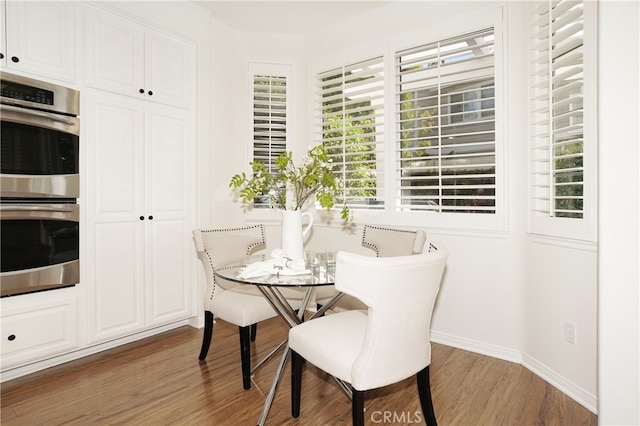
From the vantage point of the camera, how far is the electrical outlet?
2201 millimetres

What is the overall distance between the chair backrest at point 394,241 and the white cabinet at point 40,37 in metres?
2.42

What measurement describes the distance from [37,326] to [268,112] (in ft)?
8.62

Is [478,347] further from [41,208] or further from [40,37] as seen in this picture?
[40,37]

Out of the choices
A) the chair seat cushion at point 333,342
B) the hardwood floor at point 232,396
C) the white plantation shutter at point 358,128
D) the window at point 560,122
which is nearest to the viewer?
the chair seat cushion at point 333,342

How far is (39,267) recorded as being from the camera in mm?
2412

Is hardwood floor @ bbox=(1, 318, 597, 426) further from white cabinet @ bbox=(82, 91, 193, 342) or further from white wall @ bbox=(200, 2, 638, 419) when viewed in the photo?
white cabinet @ bbox=(82, 91, 193, 342)

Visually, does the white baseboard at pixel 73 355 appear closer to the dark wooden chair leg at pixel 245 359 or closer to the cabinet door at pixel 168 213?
the cabinet door at pixel 168 213

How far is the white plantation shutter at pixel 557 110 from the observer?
2133 mm

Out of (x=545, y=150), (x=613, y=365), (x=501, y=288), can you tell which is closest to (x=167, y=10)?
(x=545, y=150)

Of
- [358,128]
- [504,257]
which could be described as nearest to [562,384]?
[504,257]

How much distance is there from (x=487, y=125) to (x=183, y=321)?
10.1 feet

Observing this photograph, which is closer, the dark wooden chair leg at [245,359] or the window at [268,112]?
the dark wooden chair leg at [245,359]

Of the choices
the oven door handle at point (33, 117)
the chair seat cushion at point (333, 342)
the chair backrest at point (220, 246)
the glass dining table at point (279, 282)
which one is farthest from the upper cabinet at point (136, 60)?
the chair seat cushion at point (333, 342)

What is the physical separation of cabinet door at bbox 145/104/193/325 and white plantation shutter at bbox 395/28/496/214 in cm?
190
